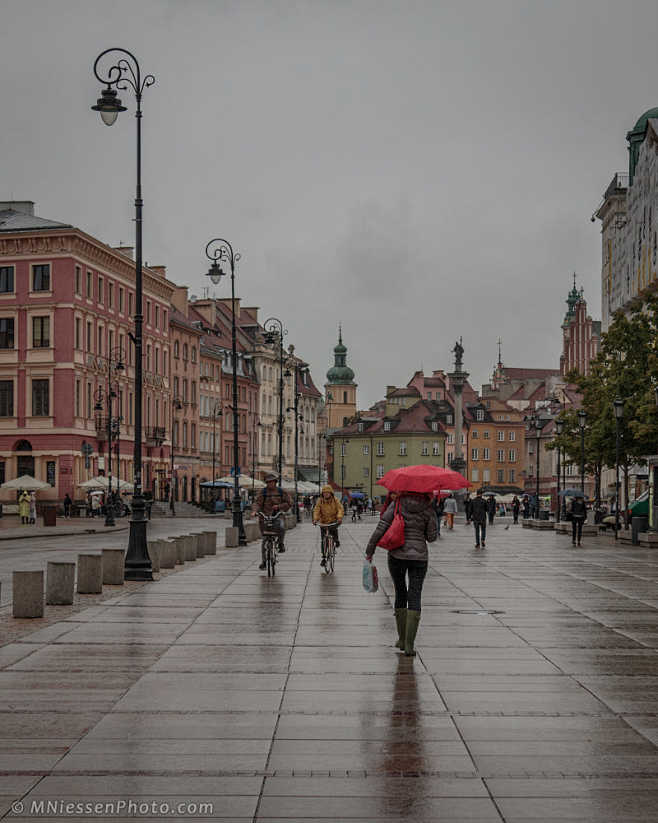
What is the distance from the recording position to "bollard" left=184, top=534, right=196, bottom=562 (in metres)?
27.8

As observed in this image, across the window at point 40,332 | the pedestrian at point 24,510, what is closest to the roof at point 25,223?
the window at point 40,332

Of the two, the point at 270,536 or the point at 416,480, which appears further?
the point at 270,536

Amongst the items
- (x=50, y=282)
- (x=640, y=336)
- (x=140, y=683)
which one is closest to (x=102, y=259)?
(x=50, y=282)

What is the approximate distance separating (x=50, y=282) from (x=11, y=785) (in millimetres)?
71100

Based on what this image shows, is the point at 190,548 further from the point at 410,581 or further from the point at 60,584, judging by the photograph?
the point at 410,581

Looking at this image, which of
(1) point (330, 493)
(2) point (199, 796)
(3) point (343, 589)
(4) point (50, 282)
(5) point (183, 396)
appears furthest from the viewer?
(5) point (183, 396)

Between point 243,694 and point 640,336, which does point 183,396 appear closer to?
point 640,336

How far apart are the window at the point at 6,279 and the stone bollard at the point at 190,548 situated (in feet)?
170

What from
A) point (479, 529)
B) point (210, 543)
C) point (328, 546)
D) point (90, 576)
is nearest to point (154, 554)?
point (328, 546)

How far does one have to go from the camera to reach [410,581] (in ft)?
42.2

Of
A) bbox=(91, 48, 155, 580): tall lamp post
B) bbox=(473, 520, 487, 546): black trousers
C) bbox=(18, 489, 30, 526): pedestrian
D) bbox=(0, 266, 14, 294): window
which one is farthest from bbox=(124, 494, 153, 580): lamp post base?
bbox=(0, 266, 14, 294): window

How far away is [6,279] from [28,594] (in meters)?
64.5

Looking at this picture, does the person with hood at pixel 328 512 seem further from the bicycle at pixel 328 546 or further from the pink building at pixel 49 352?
the pink building at pixel 49 352

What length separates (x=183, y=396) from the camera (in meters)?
103
